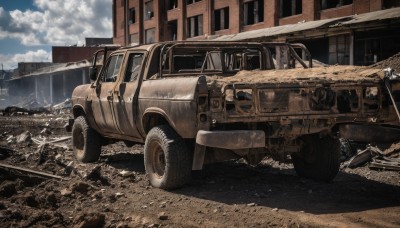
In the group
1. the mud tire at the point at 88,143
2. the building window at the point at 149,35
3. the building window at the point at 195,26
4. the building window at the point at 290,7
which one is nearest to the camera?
the mud tire at the point at 88,143

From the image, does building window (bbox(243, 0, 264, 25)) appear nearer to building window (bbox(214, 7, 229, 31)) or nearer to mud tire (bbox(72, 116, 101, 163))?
building window (bbox(214, 7, 229, 31))

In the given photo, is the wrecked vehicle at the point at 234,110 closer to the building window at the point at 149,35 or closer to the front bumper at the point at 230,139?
the front bumper at the point at 230,139

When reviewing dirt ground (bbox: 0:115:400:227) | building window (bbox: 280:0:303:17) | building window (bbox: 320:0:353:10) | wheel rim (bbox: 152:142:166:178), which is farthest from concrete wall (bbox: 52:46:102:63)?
wheel rim (bbox: 152:142:166:178)

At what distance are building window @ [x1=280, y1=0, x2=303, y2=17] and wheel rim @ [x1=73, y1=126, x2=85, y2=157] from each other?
21634 mm

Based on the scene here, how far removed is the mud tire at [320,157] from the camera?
6.04 metres

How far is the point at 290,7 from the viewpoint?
2847 cm

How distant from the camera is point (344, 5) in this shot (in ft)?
78.9

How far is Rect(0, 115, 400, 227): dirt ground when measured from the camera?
14.4 feet

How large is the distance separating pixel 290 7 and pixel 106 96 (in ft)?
76.3

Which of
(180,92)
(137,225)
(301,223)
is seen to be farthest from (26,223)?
(301,223)

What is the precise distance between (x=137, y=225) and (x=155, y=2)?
129 feet

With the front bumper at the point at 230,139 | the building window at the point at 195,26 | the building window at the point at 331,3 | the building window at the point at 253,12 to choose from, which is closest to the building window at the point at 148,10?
the building window at the point at 195,26

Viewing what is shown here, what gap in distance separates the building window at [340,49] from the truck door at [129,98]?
15.7 meters

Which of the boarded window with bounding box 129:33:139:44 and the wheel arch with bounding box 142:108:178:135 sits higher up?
the boarded window with bounding box 129:33:139:44
